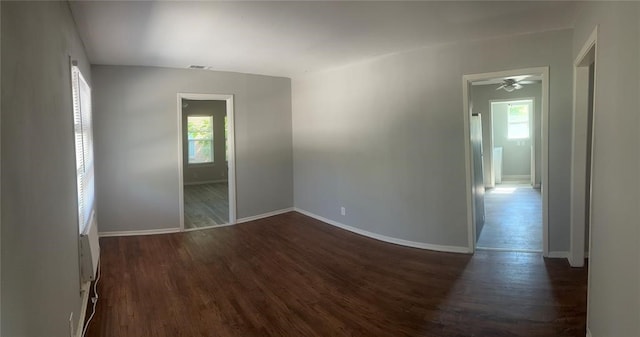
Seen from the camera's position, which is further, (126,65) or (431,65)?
(126,65)

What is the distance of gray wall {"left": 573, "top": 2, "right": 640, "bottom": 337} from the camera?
1.50 m

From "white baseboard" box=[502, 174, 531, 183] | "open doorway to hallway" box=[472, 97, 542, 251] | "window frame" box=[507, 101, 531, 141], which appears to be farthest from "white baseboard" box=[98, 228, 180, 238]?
"window frame" box=[507, 101, 531, 141]

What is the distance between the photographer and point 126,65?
469 centimetres

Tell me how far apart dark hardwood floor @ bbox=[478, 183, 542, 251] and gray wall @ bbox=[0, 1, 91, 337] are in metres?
4.09

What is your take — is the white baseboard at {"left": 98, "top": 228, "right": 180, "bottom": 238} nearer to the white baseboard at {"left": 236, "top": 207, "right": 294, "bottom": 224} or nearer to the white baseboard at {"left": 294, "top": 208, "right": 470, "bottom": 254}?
the white baseboard at {"left": 236, "top": 207, "right": 294, "bottom": 224}

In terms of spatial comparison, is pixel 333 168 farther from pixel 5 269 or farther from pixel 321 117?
pixel 5 269

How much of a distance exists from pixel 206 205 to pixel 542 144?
581 cm

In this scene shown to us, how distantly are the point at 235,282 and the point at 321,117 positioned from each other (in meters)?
3.04

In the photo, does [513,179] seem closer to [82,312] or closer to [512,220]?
[512,220]

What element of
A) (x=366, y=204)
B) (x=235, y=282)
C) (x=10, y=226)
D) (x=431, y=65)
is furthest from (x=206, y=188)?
(x=10, y=226)

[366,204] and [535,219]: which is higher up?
[366,204]

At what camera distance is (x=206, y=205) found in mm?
6992

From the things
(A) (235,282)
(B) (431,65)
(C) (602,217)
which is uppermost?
(B) (431,65)

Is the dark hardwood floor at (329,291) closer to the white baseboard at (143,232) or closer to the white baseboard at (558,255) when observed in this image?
the white baseboard at (558,255)
